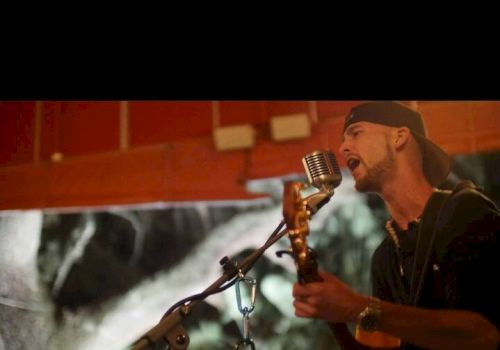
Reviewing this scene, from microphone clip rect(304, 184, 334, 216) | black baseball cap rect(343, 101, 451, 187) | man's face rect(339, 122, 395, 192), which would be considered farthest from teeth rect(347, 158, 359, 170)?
microphone clip rect(304, 184, 334, 216)

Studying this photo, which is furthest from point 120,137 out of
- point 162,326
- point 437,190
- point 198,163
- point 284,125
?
point 437,190

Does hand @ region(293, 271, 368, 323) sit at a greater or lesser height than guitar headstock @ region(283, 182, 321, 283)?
lesser

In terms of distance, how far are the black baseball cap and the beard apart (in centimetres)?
11

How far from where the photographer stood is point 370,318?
1561mm

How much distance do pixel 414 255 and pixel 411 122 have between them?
17.9 inches

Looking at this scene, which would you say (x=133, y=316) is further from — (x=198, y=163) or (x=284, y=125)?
(x=284, y=125)

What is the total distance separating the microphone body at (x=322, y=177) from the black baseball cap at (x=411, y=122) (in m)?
0.43

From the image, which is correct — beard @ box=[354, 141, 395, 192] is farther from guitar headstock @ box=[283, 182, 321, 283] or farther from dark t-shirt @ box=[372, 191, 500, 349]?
guitar headstock @ box=[283, 182, 321, 283]

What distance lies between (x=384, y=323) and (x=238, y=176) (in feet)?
2.43

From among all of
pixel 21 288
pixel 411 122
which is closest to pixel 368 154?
pixel 411 122

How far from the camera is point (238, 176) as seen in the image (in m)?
2.05

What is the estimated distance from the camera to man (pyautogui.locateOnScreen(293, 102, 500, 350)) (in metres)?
1.58

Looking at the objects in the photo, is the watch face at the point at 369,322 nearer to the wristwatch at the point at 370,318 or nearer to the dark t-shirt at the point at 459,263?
the wristwatch at the point at 370,318
